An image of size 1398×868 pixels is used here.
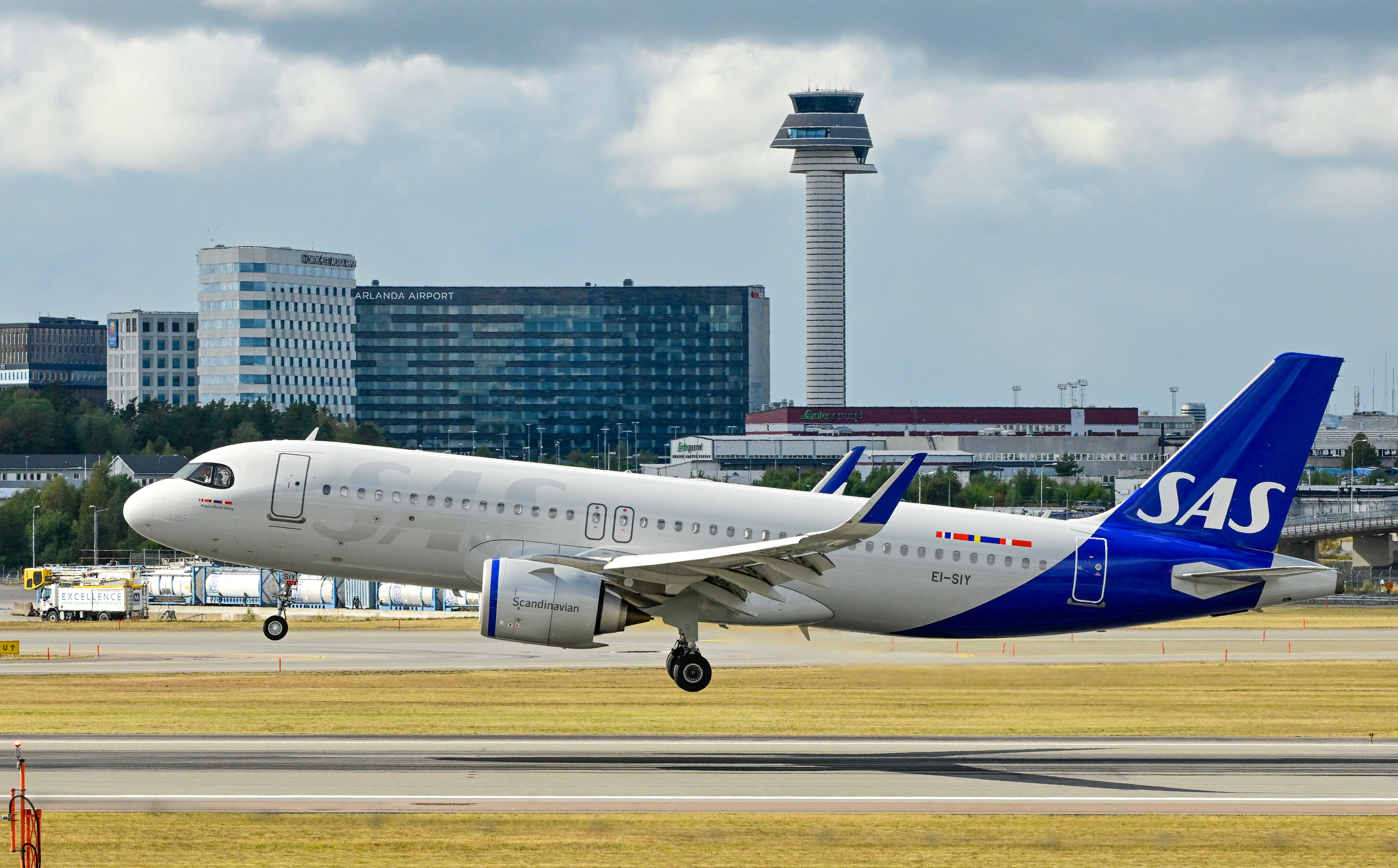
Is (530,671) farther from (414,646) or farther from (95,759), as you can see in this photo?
(95,759)

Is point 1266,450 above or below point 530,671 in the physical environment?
above

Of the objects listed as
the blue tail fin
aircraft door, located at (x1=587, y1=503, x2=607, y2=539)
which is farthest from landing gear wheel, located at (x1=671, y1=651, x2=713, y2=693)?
the blue tail fin

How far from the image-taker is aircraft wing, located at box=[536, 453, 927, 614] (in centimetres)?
3625

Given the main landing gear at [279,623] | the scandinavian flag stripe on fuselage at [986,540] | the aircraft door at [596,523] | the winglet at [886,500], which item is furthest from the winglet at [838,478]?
the main landing gear at [279,623]

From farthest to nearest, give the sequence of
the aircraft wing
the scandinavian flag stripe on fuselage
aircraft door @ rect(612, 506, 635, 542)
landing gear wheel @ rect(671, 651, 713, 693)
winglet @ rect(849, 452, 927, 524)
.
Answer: the scandinavian flag stripe on fuselage → aircraft door @ rect(612, 506, 635, 542) → landing gear wheel @ rect(671, 651, 713, 693) → the aircraft wing → winglet @ rect(849, 452, 927, 524)

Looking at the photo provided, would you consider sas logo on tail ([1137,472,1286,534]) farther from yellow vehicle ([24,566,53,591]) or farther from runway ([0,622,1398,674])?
yellow vehicle ([24,566,53,591])

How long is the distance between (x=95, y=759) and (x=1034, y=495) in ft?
549

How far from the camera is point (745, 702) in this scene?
54750mm

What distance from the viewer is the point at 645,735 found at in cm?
4622

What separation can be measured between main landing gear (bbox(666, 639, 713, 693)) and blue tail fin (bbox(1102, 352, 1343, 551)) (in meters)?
11.0

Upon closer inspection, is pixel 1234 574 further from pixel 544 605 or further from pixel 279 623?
pixel 279 623

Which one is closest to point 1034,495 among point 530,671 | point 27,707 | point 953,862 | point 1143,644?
point 1143,644

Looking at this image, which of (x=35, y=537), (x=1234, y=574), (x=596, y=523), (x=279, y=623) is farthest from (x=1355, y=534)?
(x=279, y=623)

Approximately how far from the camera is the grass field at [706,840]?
30.9 metres
